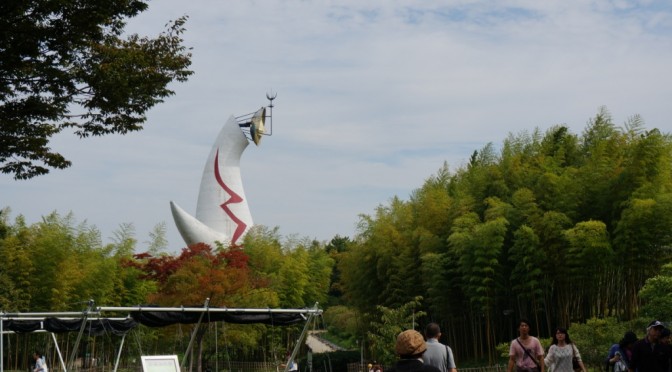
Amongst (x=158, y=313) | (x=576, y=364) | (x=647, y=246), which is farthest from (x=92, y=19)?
(x=647, y=246)

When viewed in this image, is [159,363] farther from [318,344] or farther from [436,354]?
[318,344]

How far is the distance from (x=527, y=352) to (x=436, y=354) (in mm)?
1452

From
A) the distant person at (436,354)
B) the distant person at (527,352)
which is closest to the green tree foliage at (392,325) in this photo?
the distant person at (527,352)

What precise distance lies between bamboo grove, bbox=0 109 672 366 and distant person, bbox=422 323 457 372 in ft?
40.8

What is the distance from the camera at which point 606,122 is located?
77.4 ft

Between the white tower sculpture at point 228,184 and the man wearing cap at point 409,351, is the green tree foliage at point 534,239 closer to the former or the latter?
the white tower sculpture at point 228,184

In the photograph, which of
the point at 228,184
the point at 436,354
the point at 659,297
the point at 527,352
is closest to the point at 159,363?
the point at 527,352

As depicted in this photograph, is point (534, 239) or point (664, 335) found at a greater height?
point (534, 239)

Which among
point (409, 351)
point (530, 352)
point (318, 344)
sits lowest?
point (318, 344)

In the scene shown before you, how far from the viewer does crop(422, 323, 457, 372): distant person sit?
20.9 ft

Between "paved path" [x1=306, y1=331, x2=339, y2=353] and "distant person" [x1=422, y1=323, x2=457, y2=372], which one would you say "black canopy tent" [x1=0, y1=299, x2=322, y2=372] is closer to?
"distant person" [x1=422, y1=323, x2=457, y2=372]

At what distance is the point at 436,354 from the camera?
21.0 ft

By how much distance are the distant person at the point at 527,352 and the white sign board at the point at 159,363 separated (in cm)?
527

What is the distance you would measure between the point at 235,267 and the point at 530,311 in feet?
34.5
